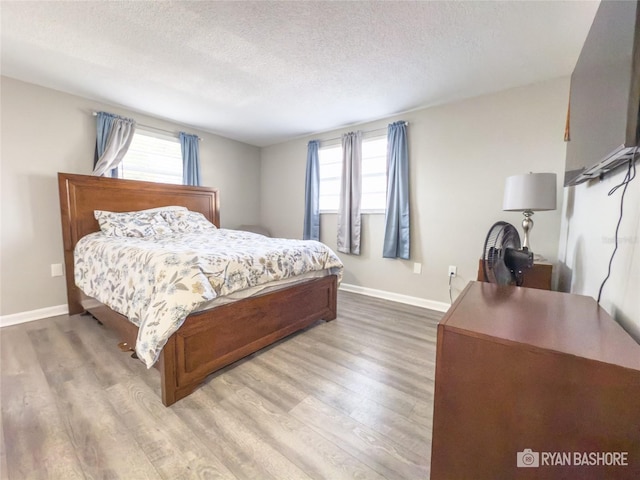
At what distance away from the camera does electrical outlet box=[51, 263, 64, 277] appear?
2.65 metres

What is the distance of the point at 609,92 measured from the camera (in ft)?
2.98

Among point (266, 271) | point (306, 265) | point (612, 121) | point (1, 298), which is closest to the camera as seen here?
point (612, 121)

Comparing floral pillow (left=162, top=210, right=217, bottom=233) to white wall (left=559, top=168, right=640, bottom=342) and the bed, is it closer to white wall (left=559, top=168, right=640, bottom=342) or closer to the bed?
the bed

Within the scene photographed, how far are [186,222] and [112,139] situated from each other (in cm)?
115

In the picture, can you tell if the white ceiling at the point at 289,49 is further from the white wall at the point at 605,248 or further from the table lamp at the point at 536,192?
the white wall at the point at 605,248

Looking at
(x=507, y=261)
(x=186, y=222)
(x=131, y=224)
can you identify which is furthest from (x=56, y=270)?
(x=507, y=261)

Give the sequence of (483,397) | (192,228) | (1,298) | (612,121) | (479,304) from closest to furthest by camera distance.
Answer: (483,397)
(612,121)
(479,304)
(1,298)
(192,228)

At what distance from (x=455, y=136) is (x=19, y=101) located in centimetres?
418

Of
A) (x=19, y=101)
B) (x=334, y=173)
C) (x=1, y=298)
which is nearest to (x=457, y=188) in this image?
(x=334, y=173)

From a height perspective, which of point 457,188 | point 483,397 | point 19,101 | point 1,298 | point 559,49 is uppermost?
point 559,49

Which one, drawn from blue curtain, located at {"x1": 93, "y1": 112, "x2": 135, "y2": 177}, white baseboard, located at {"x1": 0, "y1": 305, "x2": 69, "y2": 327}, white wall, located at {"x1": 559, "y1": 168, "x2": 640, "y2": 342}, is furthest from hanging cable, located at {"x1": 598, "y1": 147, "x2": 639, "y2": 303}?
white baseboard, located at {"x1": 0, "y1": 305, "x2": 69, "y2": 327}

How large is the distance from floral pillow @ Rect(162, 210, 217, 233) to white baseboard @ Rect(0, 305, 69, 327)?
4.32 ft

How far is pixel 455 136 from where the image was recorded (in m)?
2.79

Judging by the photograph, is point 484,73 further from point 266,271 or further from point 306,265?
point 266,271
